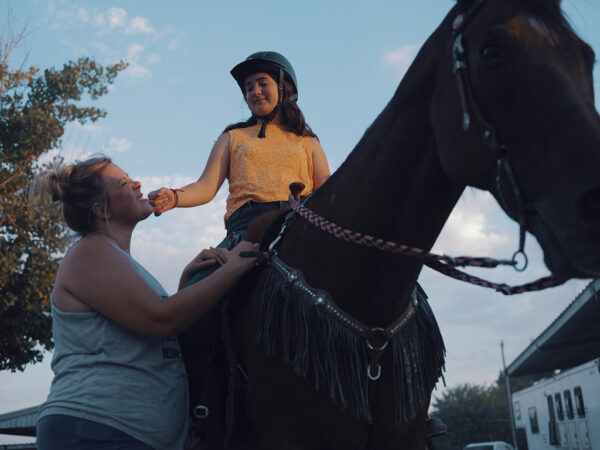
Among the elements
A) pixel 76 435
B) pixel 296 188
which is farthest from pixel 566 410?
pixel 76 435

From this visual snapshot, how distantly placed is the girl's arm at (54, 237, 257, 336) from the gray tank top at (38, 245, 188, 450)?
0.09 meters

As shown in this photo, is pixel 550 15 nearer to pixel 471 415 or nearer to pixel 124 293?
pixel 124 293

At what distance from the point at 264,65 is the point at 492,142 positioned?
2467 millimetres

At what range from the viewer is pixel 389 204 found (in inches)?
89.4

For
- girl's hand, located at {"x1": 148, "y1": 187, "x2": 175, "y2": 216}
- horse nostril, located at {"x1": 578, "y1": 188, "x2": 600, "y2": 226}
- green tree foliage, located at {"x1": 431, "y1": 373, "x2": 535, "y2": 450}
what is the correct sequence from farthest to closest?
green tree foliage, located at {"x1": 431, "y1": 373, "x2": 535, "y2": 450} < girl's hand, located at {"x1": 148, "y1": 187, "x2": 175, "y2": 216} < horse nostril, located at {"x1": 578, "y1": 188, "x2": 600, "y2": 226}

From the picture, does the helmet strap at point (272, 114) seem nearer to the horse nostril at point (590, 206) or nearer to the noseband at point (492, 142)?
the noseband at point (492, 142)

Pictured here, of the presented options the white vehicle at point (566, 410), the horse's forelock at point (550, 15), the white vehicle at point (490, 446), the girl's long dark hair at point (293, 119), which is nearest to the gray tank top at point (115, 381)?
the girl's long dark hair at point (293, 119)

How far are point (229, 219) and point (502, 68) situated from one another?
2.23 metres

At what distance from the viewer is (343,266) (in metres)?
2.38

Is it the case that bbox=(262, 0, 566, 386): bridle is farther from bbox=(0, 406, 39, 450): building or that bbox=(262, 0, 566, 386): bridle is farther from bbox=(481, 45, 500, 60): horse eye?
bbox=(0, 406, 39, 450): building

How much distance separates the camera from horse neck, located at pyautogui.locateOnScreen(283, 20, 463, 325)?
2.20 m

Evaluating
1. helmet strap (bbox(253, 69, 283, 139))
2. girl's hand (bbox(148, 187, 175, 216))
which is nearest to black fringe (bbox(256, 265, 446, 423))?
girl's hand (bbox(148, 187, 175, 216))

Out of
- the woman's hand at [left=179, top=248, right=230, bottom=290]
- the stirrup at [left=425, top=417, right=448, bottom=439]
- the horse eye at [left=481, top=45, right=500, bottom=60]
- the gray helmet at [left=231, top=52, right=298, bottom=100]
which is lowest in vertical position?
the stirrup at [left=425, top=417, right=448, bottom=439]

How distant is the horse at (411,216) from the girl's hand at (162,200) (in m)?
0.87
